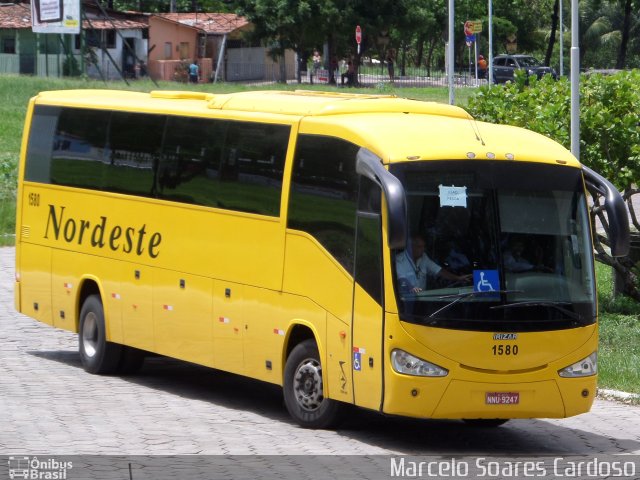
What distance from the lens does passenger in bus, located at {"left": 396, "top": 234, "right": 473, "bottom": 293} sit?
36.3 ft

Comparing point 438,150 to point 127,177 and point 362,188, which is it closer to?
point 362,188

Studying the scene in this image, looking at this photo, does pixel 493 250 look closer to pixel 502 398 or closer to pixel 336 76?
pixel 502 398

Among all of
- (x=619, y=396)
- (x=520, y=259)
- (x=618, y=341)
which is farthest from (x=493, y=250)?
(x=618, y=341)

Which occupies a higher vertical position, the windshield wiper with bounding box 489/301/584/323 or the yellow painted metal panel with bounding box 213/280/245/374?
the windshield wiper with bounding box 489/301/584/323

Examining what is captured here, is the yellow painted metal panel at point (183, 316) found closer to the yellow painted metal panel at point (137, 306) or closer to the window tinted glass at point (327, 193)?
the yellow painted metal panel at point (137, 306)

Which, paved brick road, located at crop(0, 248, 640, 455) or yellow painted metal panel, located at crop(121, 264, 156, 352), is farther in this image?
yellow painted metal panel, located at crop(121, 264, 156, 352)

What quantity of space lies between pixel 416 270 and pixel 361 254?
0.59 meters

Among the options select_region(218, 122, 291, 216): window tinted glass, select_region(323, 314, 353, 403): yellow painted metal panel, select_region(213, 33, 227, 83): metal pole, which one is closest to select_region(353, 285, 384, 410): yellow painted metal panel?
select_region(323, 314, 353, 403): yellow painted metal panel

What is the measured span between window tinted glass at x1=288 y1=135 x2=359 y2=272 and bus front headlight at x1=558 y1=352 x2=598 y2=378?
6.60 feet

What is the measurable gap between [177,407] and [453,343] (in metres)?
3.51

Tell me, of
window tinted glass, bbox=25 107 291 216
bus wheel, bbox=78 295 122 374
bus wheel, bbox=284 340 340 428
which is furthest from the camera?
bus wheel, bbox=78 295 122 374

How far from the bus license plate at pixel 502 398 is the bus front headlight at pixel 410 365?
1.47ft

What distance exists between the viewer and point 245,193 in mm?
13305

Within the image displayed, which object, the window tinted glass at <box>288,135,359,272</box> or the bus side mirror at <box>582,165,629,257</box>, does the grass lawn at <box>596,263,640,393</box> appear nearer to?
the bus side mirror at <box>582,165,629,257</box>
